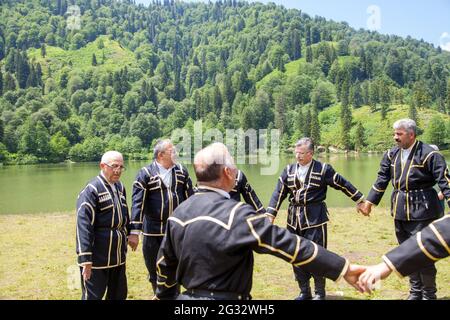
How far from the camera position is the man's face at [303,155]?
6.77 meters

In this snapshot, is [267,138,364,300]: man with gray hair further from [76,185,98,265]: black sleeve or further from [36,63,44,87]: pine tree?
[36,63,44,87]: pine tree

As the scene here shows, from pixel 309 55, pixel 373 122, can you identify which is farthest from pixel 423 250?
pixel 309 55

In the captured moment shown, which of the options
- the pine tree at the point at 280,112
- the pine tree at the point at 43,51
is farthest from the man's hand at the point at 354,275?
the pine tree at the point at 43,51

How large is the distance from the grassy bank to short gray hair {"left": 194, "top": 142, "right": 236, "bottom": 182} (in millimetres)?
4353

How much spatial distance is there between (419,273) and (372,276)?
3694mm

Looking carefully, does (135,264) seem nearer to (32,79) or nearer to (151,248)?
(151,248)

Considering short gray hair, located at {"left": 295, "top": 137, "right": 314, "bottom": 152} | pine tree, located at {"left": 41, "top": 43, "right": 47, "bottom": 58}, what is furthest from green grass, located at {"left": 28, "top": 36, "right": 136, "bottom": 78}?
short gray hair, located at {"left": 295, "top": 137, "right": 314, "bottom": 152}

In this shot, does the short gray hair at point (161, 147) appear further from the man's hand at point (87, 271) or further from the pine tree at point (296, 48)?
the pine tree at point (296, 48)

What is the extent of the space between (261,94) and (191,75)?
59.9 meters

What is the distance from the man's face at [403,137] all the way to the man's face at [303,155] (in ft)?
4.25

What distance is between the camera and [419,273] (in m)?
6.40

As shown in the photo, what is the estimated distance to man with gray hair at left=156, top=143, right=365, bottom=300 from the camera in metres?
3.01

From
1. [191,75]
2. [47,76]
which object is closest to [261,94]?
[191,75]

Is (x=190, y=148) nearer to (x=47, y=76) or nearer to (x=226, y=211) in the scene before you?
(x=47, y=76)
